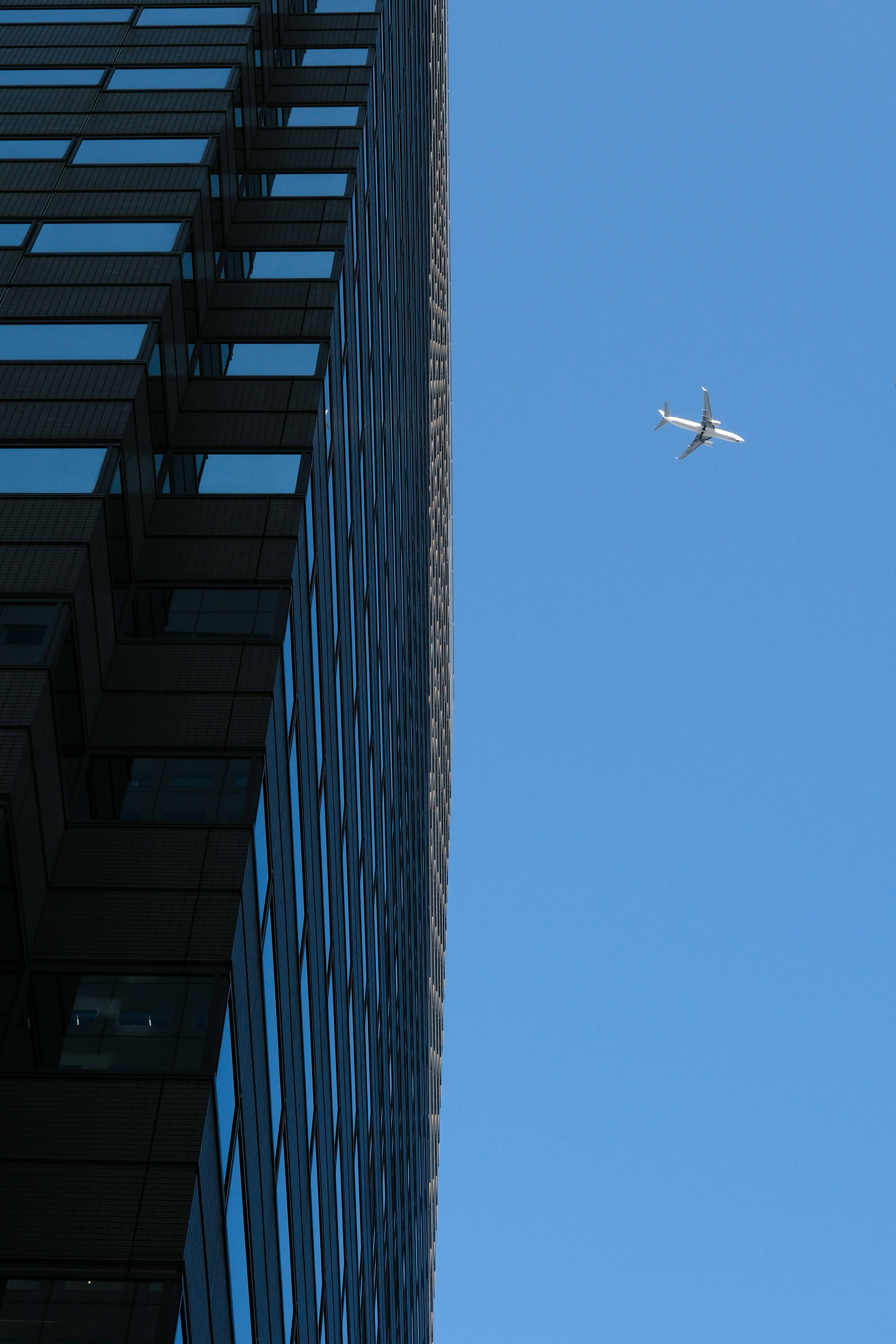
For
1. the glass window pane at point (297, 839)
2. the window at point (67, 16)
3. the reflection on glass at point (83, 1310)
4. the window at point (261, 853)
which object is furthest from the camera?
the window at point (67, 16)

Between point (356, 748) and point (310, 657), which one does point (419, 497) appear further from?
point (310, 657)

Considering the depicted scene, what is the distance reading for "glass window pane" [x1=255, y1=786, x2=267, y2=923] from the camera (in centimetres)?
1961

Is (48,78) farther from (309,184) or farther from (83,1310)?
(83,1310)

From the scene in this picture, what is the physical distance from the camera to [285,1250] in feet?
74.3

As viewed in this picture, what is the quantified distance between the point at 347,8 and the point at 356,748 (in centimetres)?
2057

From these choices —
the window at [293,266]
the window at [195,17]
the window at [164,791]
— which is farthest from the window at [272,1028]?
the window at [195,17]

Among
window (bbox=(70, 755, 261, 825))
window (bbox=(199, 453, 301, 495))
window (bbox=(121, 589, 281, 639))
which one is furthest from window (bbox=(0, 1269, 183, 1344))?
window (bbox=(199, 453, 301, 495))

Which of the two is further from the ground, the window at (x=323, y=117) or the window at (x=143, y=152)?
the window at (x=323, y=117)

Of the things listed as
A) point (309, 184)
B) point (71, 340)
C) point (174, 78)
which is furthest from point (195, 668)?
point (174, 78)

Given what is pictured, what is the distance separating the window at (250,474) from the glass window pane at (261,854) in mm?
6196

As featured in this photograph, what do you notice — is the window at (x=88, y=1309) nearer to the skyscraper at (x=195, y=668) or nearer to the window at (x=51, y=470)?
the skyscraper at (x=195, y=668)

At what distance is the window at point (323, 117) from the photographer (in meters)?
33.2

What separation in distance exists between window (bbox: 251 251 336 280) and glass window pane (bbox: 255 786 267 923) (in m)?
12.9

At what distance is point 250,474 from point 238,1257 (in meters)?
12.6
